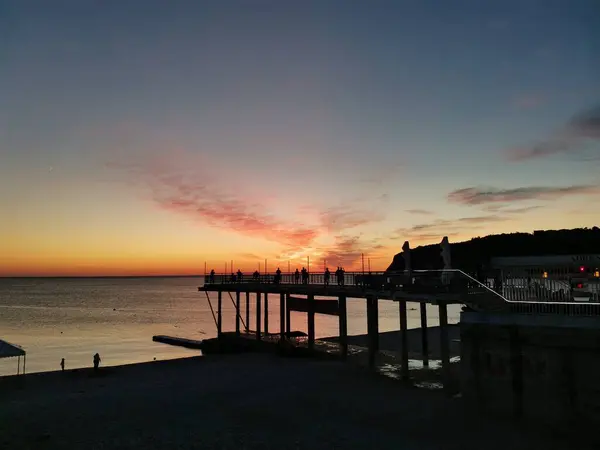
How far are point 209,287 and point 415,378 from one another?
83.3 ft

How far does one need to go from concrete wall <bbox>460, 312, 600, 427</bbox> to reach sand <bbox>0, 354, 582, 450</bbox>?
2.98 feet

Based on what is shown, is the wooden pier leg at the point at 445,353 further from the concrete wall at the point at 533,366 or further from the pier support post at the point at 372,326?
the pier support post at the point at 372,326

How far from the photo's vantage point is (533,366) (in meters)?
16.1

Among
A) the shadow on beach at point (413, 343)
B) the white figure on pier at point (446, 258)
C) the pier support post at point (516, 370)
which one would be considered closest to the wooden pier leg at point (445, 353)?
the white figure on pier at point (446, 258)

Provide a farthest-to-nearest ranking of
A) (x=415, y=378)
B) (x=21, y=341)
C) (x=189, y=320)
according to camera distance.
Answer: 1. (x=189, y=320)
2. (x=21, y=341)
3. (x=415, y=378)

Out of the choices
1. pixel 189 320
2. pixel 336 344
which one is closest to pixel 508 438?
pixel 336 344

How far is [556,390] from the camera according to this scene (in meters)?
15.6

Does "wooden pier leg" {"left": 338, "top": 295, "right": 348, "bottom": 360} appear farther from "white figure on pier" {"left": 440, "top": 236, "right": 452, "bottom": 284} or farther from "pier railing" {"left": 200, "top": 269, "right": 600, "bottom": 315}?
"white figure on pier" {"left": 440, "top": 236, "right": 452, "bottom": 284}

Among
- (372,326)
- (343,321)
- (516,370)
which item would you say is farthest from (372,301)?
(516,370)

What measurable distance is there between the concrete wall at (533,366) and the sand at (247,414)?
908 millimetres

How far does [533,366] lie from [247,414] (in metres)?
11.1

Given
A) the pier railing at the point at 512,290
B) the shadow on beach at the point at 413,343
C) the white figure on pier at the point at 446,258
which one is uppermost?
the white figure on pier at the point at 446,258

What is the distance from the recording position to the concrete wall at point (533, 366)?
1505cm

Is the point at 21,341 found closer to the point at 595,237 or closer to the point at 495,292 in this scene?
the point at 495,292
